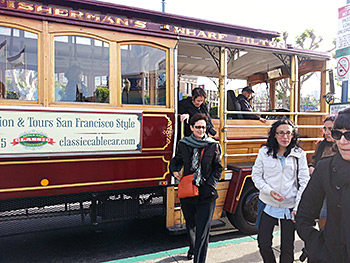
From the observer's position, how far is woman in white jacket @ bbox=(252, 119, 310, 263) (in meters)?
2.59

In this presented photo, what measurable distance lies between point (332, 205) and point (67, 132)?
2682mm

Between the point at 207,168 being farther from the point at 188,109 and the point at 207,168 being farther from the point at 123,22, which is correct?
the point at 123,22

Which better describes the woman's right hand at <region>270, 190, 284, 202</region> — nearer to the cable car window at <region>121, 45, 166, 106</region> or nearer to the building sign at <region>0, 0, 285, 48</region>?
the cable car window at <region>121, 45, 166, 106</region>

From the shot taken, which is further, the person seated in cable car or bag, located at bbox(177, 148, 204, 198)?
the person seated in cable car

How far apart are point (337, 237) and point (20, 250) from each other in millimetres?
3889

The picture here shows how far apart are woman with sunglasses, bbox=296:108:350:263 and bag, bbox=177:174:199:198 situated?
1288mm

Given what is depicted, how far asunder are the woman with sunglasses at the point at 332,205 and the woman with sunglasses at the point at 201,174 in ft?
4.28

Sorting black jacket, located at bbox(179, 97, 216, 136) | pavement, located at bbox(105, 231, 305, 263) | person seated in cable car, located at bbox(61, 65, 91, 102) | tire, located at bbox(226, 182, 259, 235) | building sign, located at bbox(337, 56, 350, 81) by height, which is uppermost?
building sign, located at bbox(337, 56, 350, 81)

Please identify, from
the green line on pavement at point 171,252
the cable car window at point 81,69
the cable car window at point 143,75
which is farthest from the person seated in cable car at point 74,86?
the green line on pavement at point 171,252

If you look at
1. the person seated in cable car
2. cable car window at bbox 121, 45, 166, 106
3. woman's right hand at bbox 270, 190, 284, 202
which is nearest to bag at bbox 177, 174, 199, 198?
woman's right hand at bbox 270, 190, 284, 202

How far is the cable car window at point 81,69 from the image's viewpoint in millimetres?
3285

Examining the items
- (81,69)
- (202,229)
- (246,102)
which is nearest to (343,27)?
(246,102)

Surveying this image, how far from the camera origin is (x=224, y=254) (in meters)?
3.50

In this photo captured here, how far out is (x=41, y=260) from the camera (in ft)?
11.5
